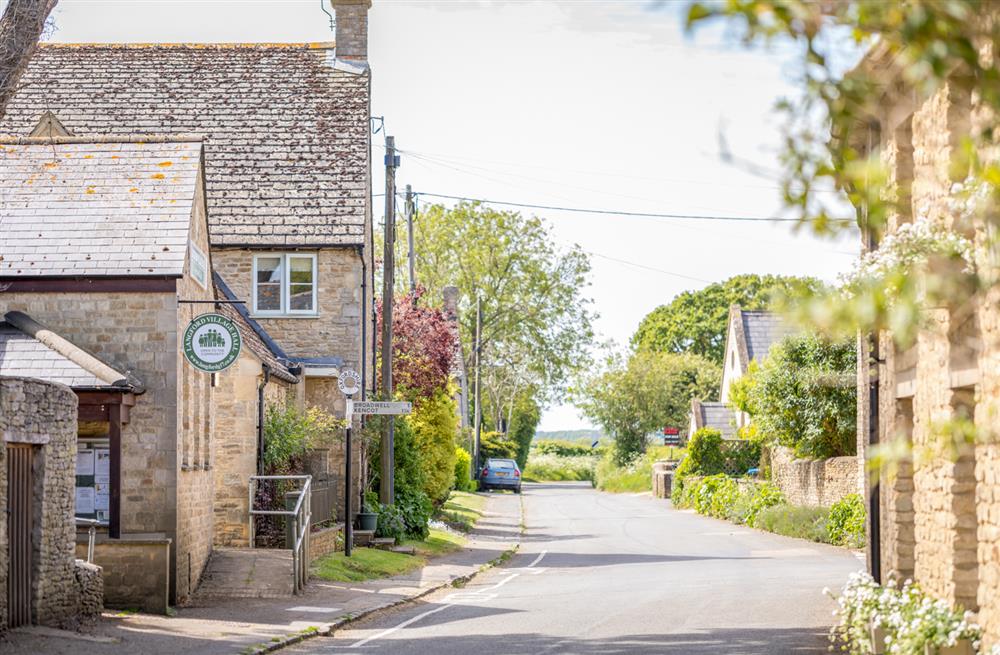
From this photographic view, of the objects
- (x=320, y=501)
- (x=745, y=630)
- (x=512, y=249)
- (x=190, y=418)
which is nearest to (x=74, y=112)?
(x=320, y=501)

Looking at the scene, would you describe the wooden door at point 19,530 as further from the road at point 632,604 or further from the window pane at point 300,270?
the window pane at point 300,270

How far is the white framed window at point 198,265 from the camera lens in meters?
20.1

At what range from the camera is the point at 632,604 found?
18625mm

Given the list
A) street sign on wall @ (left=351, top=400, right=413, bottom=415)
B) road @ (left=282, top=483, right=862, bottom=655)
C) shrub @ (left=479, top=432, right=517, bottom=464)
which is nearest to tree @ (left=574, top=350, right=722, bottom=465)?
shrub @ (left=479, top=432, right=517, bottom=464)

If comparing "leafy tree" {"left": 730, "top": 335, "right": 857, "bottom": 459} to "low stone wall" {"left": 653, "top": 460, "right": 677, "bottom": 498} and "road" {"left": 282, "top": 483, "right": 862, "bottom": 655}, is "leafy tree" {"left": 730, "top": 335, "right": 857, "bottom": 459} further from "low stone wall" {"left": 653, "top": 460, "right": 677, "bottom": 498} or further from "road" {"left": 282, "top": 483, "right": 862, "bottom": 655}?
"low stone wall" {"left": 653, "top": 460, "right": 677, "bottom": 498}

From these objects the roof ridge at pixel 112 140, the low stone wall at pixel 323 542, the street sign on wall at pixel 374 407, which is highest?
the roof ridge at pixel 112 140

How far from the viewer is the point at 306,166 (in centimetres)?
3203

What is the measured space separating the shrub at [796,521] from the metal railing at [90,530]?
58.1ft

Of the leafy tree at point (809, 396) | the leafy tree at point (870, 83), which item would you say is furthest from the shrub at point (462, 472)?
the leafy tree at point (870, 83)

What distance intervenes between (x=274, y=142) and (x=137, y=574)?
653 inches

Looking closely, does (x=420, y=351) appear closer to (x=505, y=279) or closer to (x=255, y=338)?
(x=255, y=338)

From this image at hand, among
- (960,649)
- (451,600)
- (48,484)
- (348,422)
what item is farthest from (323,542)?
(960,649)

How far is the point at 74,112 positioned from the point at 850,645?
990 inches

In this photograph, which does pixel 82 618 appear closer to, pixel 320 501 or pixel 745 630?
pixel 745 630
